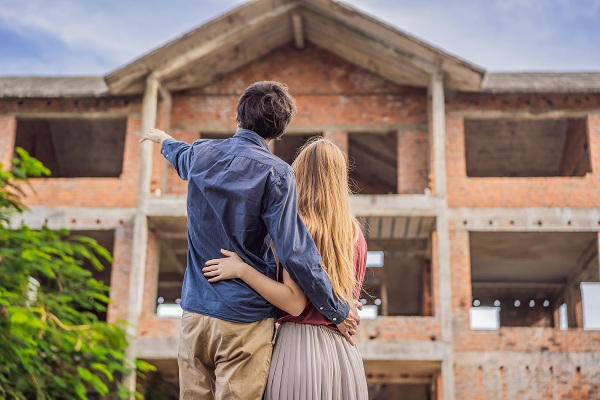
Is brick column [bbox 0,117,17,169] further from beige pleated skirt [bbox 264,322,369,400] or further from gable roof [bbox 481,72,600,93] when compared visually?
beige pleated skirt [bbox 264,322,369,400]

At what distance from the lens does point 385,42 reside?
1247cm

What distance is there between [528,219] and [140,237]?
7174mm

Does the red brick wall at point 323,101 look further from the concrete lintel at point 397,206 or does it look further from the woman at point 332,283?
the woman at point 332,283

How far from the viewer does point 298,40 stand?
13.1 m

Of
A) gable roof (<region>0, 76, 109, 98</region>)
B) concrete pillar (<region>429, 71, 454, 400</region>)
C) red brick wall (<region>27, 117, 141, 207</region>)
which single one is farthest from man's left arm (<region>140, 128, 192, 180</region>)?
gable roof (<region>0, 76, 109, 98</region>)

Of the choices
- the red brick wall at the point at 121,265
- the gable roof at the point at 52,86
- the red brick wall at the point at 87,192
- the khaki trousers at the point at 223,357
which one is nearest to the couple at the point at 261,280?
the khaki trousers at the point at 223,357

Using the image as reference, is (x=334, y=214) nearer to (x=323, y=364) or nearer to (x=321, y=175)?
(x=321, y=175)

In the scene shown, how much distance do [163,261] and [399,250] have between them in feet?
18.7

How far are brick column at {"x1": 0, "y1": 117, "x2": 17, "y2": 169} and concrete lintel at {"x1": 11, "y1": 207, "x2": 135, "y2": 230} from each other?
4.27ft

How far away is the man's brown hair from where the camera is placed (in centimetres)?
250

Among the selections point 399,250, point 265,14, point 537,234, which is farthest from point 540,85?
point 265,14

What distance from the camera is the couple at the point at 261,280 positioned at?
90.6 inches

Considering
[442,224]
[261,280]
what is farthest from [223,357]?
[442,224]

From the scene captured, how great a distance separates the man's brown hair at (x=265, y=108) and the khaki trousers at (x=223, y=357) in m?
0.75
